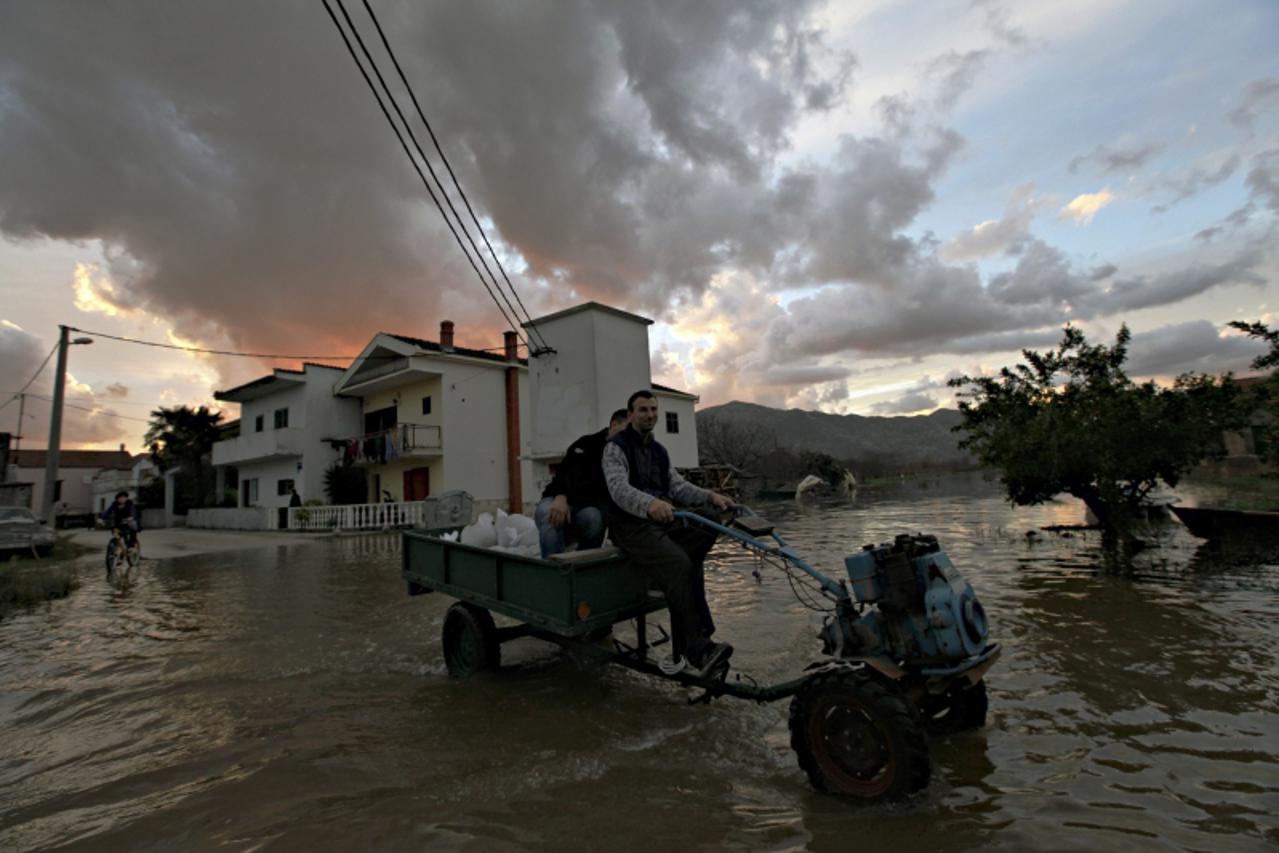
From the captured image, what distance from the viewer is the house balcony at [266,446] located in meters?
26.6

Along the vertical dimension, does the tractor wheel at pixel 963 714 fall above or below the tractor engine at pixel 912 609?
below

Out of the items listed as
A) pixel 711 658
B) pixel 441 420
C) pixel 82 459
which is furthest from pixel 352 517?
pixel 82 459

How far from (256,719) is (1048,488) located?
1201 cm

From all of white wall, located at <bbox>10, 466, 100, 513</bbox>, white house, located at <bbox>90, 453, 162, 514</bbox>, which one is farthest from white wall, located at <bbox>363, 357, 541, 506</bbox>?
white wall, located at <bbox>10, 466, 100, 513</bbox>

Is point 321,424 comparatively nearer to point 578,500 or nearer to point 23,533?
point 23,533

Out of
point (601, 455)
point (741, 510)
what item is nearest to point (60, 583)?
point (601, 455)

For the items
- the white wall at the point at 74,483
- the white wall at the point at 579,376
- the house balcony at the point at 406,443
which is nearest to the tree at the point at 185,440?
the house balcony at the point at 406,443

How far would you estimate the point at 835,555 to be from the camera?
35.9ft

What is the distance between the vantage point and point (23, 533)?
1491cm

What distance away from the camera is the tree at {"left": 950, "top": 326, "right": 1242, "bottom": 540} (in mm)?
8852

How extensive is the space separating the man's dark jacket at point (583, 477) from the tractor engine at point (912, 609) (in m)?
2.05

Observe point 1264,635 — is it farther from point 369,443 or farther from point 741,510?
point 369,443

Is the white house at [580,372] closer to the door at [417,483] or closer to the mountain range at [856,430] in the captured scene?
the door at [417,483]

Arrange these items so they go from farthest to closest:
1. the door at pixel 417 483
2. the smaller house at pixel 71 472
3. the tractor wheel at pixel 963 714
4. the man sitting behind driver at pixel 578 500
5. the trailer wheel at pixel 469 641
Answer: the smaller house at pixel 71 472 → the door at pixel 417 483 → the trailer wheel at pixel 469 641 → the man sitting behind driver at pixel 578 500 → the tractor wheel at pixel 963 714
